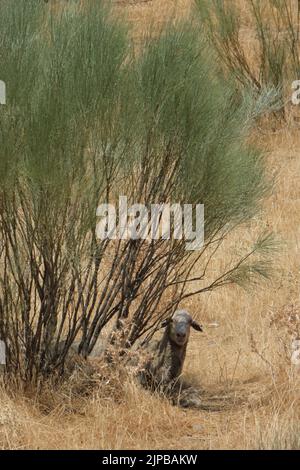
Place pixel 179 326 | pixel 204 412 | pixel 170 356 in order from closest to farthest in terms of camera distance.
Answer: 1. pixel 204 412
2. pixel 179 326
3. pixel 170 356

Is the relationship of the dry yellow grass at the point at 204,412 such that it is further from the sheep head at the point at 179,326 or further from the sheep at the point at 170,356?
the sheep head at the point at 179,326

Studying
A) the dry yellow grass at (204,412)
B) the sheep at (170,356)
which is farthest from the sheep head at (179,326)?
the dry yellow grass at (204,412)

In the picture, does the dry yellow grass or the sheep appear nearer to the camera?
the dry yellow grass

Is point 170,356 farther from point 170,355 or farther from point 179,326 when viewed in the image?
point 179,326

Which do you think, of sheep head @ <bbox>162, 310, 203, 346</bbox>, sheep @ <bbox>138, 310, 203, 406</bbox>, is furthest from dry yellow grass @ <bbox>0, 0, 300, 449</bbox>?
sheep head @ <bbox>162, 310, 203, 346</bbox>

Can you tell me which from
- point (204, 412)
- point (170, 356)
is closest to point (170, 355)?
point (170, 356)

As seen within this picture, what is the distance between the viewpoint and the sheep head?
911 cm


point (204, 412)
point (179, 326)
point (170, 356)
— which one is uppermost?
point (179, 326)

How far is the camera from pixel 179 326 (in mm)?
9109

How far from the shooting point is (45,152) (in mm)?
7840

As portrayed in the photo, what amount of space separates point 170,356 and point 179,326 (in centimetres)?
30

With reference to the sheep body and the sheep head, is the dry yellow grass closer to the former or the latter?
the sheep body

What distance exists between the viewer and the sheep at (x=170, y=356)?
9.09 meters
